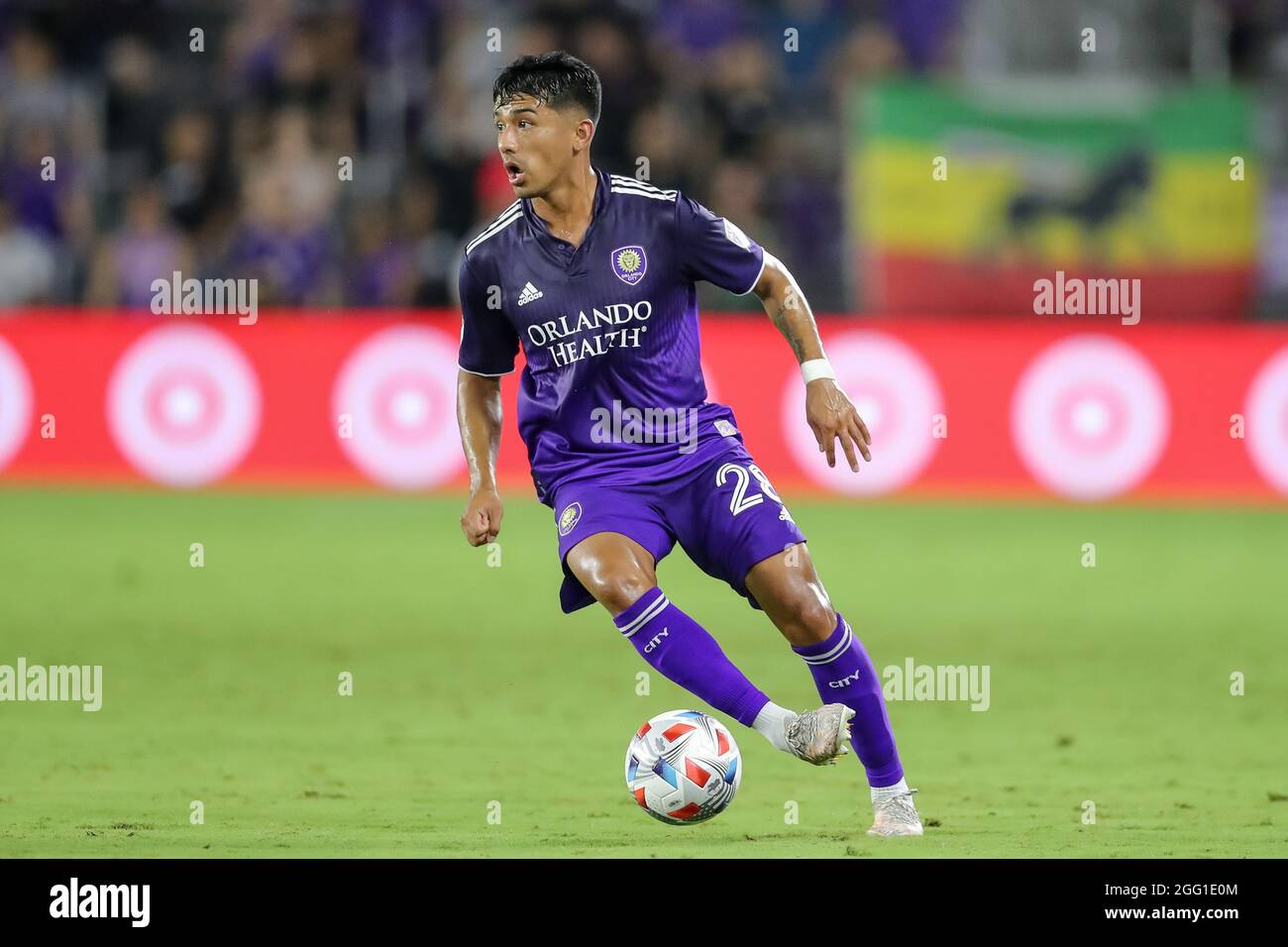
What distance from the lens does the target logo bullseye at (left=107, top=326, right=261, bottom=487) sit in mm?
15203

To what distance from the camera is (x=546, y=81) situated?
6363 mm

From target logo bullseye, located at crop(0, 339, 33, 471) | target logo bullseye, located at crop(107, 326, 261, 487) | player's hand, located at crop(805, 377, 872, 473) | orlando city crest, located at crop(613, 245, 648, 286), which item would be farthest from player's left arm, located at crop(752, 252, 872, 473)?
target logo bullseye, located at crop(0, 339, 33, 471)

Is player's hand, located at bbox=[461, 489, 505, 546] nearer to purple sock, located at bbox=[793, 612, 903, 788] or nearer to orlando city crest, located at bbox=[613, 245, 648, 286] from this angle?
orlando city crest, located at bbox=[613, 245, 648, 286]

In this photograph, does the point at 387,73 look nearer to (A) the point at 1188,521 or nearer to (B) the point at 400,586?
(B) the point at 400,586

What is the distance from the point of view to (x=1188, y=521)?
14992mm

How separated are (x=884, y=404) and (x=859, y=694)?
29.1ft

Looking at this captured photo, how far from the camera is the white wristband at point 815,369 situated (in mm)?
6316

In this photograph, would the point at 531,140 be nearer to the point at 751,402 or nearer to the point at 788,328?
the point at 788,328

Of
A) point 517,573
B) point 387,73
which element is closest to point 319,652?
point 517,573
